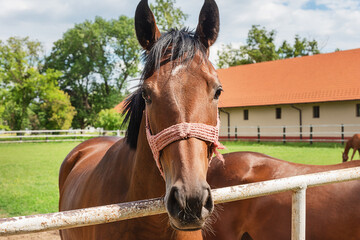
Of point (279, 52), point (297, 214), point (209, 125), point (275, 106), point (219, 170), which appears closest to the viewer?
point (209, 125)

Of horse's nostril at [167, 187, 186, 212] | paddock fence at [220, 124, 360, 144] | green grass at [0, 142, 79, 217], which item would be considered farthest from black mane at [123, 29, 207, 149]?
paddock fence at [220, 124, 360, 144]

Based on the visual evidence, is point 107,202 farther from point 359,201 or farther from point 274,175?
point 359,201

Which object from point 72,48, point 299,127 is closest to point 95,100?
point 72,48

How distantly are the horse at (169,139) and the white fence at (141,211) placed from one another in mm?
141

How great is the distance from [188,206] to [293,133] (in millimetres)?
23898

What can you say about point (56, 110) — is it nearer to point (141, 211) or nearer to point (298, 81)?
point (298, 81)

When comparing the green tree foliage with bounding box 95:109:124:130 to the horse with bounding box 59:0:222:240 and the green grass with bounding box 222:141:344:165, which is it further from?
the horse with bounding box 59:0:222:240

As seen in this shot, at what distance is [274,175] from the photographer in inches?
138

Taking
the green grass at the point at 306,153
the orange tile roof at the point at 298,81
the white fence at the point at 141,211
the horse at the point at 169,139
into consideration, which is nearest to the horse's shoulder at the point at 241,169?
the white fence at the point at 141,211

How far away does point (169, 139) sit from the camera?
148 centimetres

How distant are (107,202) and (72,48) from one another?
51.4m

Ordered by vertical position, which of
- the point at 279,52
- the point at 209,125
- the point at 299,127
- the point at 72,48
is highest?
the point at 72,48

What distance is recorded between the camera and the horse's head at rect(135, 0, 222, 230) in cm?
131

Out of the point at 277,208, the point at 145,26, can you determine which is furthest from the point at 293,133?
the point at 145,26
